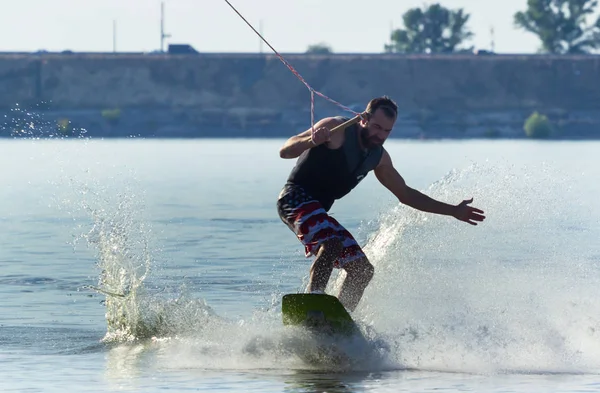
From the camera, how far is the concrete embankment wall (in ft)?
326

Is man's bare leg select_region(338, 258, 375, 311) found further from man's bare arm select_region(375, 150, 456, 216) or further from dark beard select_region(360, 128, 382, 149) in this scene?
dark beard select_region(360, 128, 382, 149)

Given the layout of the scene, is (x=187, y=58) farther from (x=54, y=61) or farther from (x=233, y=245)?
(x=233, y=245)

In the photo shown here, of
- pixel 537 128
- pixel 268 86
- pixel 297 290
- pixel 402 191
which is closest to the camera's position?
pixel 402 191

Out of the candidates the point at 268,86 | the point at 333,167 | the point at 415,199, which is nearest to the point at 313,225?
the point at 333,167

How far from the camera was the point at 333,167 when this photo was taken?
353 inches

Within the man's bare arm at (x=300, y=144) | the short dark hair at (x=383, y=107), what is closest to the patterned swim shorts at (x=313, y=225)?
the man's bare arm at (x=300, y=144)

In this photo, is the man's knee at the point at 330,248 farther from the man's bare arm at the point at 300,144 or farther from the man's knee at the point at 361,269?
the man's bare arm at the point at 300,144

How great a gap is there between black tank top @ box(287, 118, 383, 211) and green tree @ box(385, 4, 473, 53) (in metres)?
111

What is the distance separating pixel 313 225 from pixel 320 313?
494mm

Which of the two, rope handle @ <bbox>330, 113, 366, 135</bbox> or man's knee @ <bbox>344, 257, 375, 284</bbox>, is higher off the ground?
rope handle @ <bbox>330, 113, 366, 135</bbox>

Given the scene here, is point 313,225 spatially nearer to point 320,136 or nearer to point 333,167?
point 333,167

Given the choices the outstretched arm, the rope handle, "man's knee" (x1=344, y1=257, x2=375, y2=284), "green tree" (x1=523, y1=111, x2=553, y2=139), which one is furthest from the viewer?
"green tree" (x1=523, y1=111, x2=553, y2=139)

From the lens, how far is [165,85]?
346 feet

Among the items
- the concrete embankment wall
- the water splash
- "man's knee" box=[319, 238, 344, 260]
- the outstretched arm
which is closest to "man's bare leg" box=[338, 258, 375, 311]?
"man's knee" box=[319, 238, 344, 260]
